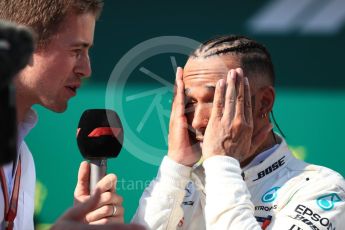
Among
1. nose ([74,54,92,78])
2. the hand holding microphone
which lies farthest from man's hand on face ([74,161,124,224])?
nose ([74,54,92,78])

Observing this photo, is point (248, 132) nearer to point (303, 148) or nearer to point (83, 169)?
point (83, 169)

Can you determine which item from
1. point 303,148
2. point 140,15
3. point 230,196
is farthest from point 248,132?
point 140,15

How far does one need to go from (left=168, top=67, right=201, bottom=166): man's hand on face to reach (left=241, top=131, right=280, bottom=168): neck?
7.6 inches

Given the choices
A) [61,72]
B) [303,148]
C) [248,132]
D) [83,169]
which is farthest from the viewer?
[303,148]

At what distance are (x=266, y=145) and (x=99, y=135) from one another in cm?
80

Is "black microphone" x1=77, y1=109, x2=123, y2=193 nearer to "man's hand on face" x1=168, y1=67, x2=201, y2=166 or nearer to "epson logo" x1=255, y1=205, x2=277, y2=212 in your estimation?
"man's hand on face" x1=168, y1=67, x2=201, y2=166

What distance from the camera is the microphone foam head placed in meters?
2.13

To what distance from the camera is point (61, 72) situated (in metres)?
2.28

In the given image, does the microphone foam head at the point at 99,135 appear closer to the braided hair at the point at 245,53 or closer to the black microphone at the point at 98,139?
the black microphone at the point at 98,139

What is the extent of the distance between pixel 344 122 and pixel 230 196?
2205mm
